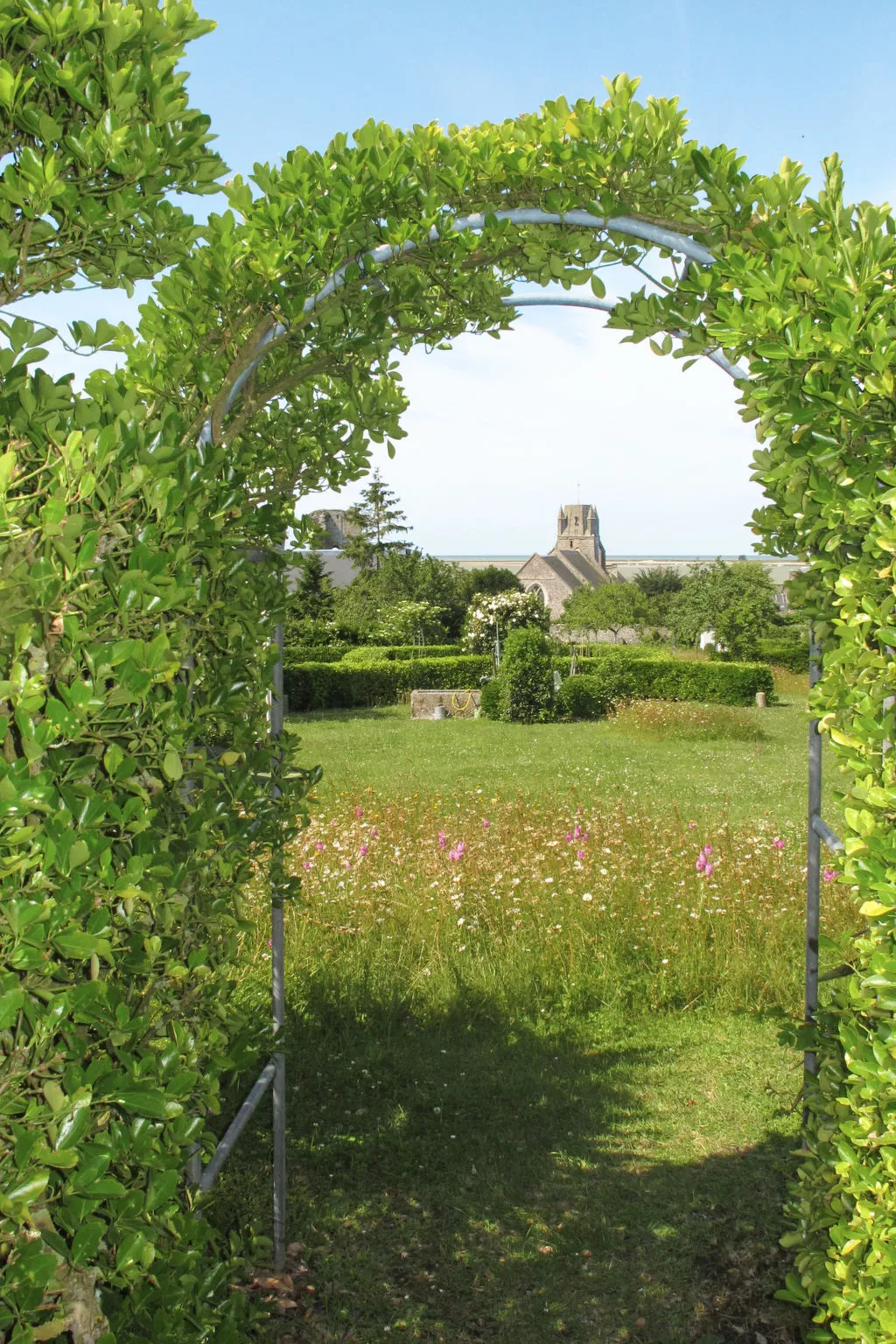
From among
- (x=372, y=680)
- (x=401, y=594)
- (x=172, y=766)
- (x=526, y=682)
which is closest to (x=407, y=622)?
(x=401, y=594)

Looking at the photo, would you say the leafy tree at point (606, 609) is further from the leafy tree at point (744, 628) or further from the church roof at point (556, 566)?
the church roof at point (556, 566)

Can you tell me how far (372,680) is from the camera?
72.4 ft

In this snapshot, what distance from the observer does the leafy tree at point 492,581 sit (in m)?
47.5

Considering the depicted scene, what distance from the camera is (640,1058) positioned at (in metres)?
4.57

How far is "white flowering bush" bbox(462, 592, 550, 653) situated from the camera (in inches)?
989

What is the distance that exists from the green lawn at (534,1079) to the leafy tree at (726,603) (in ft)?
73.0

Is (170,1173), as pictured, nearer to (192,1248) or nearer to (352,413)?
(192,1248)

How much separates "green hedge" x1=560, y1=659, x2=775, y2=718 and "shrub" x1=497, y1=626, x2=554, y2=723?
162cm

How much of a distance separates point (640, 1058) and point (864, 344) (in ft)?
12.0

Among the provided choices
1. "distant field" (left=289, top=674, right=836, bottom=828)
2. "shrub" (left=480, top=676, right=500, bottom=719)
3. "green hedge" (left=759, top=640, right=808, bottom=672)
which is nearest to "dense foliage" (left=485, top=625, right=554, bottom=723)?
"shrub" (left=480, top=676, right=500, bottom=719)

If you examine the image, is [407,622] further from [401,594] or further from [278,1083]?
[278,1083]

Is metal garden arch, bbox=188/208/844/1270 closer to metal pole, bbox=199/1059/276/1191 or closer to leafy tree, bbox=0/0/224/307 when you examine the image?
metal pole, bbox=199/1059/276/1191

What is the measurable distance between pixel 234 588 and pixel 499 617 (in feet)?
75.2

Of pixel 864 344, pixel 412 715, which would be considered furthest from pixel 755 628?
pixel 864 344
